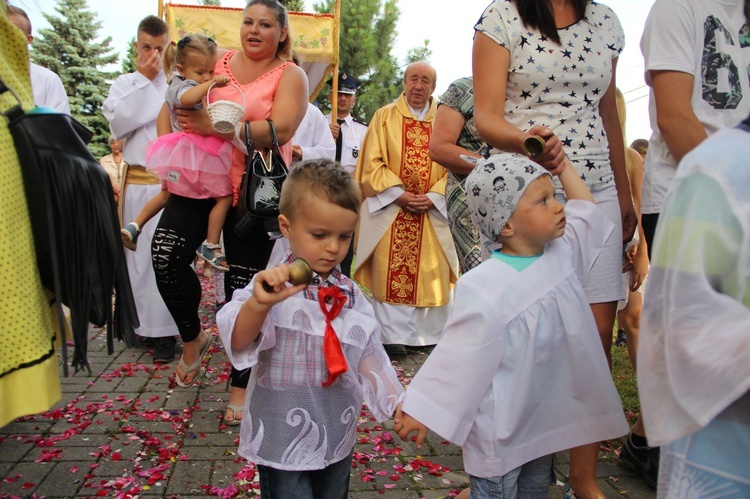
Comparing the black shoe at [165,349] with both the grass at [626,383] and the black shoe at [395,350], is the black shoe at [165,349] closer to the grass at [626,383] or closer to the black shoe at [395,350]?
the black shoe at [395,350]

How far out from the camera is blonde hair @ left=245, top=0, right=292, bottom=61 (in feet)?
11.5

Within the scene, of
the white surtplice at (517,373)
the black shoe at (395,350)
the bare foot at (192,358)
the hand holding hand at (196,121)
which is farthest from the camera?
the black shoe at (395,350)

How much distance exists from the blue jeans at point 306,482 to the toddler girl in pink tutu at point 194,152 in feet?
5.75

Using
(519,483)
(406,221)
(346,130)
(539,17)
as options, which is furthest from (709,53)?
(346,130)

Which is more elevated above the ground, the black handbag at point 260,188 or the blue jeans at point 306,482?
the black handbag at point 260,188

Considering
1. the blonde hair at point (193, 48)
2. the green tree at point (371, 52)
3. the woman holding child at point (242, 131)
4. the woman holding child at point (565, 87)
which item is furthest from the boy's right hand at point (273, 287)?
the green tree at point (371, 52)

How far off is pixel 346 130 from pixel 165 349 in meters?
4.07

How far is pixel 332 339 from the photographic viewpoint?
82.5 inches

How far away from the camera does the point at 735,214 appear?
46.5 inches

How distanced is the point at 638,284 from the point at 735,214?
3.38 meters

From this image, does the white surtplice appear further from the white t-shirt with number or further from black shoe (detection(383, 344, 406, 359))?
black shoe (detection(383, 344, 406, 359))

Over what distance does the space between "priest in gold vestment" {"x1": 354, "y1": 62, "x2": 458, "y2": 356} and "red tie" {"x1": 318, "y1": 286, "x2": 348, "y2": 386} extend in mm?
3307

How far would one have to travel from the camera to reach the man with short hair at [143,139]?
5.09 metres

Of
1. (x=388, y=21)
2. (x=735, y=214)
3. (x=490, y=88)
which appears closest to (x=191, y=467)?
(x=490, y=88)
